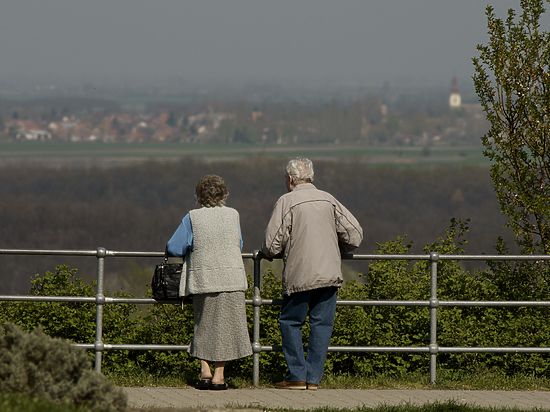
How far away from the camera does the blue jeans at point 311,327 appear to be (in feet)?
37.4

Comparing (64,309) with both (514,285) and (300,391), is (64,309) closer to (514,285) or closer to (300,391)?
(300,391)

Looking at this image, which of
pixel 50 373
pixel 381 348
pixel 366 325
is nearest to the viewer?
pixel 50 373

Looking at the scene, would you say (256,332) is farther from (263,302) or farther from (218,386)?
(218,386)

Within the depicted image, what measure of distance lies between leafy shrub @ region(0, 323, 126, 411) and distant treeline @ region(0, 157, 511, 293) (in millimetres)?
96966

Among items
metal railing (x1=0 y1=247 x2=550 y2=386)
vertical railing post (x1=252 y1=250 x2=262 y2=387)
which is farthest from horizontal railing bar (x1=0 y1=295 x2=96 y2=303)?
vertical railing post (x1=252 y1=250 x2=262 y2=387)

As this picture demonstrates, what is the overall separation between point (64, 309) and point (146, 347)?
1.44 meters

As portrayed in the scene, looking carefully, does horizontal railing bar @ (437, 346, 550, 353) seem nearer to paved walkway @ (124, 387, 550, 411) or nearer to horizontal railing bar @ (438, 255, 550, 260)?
paved walkway @ (124, 387, 550, 411)

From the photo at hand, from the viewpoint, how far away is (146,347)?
1180 cm

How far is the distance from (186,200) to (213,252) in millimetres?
127747

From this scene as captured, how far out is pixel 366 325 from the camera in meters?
12.9

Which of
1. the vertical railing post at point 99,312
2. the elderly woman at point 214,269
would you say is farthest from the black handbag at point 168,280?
the vertical railing post at point 99,312

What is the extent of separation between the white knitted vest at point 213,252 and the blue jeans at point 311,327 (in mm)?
460

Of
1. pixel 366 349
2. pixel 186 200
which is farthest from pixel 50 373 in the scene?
pixel 186 200

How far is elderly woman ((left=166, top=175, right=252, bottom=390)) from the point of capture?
11211 mm
